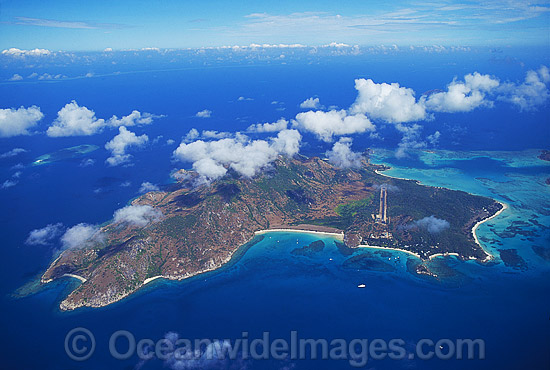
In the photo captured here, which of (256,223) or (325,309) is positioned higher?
(256,223)

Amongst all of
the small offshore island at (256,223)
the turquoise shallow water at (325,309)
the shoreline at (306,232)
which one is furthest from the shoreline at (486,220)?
the shoreline at (306,232)

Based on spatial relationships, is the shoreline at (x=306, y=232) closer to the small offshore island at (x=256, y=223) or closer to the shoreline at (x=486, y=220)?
the small offshore island at (x=256, y=223)

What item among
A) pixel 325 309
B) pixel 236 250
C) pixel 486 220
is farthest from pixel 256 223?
pixel 486 220

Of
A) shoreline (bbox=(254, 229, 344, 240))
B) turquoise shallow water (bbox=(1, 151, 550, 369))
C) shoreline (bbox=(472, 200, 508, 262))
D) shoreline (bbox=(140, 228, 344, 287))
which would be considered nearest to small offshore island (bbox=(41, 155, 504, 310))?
shoreline (bbox=(140, 228, 344, 287))

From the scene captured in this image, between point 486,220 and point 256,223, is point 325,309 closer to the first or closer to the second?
point 256,223

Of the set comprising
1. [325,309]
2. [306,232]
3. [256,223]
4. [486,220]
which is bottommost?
[325,309]

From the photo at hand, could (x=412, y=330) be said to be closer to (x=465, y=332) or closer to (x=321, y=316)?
(x=465, y=332)

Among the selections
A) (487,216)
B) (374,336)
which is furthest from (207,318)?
(487,216)

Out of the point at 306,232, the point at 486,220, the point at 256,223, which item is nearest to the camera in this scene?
the point at 306,232
